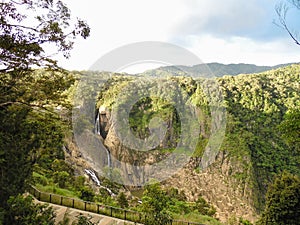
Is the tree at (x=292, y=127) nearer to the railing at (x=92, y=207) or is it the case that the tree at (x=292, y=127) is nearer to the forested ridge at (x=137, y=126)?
the forested ridge at (x=137, y=126)

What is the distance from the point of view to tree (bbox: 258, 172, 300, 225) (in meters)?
6.18

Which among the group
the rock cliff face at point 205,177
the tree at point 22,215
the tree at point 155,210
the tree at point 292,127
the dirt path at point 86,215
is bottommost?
the rock cliff face at point 205,177

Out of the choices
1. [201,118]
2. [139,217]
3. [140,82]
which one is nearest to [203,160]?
[201,118]

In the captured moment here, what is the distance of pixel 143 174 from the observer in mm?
25547

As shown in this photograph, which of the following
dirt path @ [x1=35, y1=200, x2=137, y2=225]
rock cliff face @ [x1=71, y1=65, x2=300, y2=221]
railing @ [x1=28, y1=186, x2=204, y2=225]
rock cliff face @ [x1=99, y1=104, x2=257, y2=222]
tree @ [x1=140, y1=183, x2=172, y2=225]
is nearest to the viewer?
tree @ [x1=140, y1=183, x2=172, y2=225]

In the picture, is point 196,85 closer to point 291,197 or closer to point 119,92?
A: point 119,92

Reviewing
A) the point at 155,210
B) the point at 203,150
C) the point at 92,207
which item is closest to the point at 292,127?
the point at 155,210

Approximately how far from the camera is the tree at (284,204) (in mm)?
6176

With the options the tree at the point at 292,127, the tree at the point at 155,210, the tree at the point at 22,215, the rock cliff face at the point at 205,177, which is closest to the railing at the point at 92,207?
the tree at the point at 155,210

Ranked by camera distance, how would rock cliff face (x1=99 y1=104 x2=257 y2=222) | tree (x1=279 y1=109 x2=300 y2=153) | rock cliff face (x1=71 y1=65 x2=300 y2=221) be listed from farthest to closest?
rock cliff face (x1=71 y1=65 x2=300 y2=221), rock cliff face (x1=99 y1=104 x2=257 y2=222), tree (x1=279 y1=109 x2=300 y2=153)

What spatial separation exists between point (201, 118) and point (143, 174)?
7.21m

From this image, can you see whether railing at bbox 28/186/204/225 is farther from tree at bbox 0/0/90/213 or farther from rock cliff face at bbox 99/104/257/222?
rock cliff face at bbox 99/104/257/222

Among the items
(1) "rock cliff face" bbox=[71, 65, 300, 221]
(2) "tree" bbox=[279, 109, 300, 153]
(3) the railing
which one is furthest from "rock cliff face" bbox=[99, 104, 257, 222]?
(2) "tree" bbox=[279, 109, 300, 153]

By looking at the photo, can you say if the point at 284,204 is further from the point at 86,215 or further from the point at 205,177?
the point at 205,177
